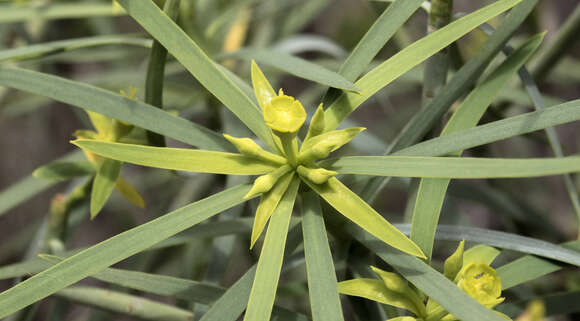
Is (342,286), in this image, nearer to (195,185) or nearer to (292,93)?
(195,185)

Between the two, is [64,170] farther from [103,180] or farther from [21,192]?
[21,192]

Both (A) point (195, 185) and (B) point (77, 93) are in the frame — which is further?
(A) point (195, 185)

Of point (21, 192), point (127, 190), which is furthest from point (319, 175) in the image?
point (21, 192)

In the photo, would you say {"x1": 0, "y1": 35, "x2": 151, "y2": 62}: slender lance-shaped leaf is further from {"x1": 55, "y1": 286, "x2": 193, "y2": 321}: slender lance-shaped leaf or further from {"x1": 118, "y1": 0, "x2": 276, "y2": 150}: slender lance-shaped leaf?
{"x1": 55, "y1": 286, "x2": 193, "y2": 321}: slender lance-shaped leaf

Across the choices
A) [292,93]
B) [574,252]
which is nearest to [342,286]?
[574,252]

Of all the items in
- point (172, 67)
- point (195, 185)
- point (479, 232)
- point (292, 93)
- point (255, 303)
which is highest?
point (292, 93)

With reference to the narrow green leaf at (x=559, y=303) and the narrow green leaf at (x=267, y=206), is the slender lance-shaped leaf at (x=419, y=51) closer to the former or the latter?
the narrow green leaf at (x=267, y=206)

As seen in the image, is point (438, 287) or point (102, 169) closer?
point (438, 287)

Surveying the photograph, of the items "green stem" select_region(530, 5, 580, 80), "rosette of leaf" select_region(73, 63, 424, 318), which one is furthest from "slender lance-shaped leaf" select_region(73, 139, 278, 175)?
"green stem" select_region(530, 5, 580, 80)
